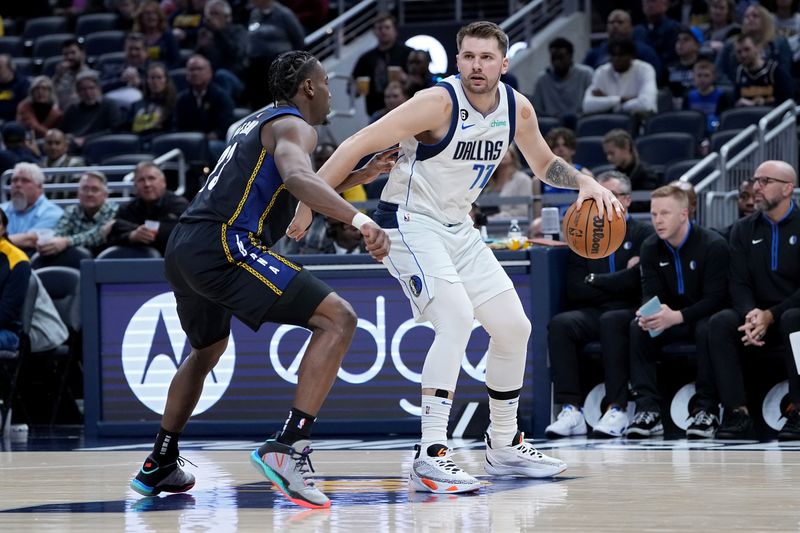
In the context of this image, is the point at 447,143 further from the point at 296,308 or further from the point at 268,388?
the point at 268,388

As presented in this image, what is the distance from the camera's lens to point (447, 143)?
18.7 ft

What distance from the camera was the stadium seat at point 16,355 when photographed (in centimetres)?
978

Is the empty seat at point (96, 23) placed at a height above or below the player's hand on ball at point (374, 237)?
above

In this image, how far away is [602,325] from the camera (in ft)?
28.5

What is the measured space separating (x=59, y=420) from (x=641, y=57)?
6.85 meters

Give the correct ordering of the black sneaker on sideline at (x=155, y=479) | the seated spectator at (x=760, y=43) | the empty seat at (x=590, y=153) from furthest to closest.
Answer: the seated spectator at (x=760, y=43) < the empty seat at (x=590, y=153) < the black sneaker on sideline at (x=155, y=479)

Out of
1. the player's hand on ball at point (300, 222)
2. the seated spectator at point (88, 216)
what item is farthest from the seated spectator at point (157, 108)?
the player's hand on ball at point (300, 222)

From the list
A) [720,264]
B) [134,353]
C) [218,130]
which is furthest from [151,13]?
[720,264]

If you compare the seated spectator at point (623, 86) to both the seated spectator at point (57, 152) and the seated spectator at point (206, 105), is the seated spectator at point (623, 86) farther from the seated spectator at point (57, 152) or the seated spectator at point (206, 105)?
the seated spectator at point (57, 152)

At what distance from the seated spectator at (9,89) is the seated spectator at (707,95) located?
8385 mm

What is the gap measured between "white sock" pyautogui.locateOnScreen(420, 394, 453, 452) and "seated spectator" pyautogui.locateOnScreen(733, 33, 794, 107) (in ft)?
24.7

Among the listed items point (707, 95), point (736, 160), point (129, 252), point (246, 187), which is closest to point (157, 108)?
point (129, 252)

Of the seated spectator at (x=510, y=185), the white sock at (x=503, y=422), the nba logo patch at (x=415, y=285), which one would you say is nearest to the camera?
the nba logo patch at (x=415, y=285)

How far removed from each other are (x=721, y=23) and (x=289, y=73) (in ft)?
32.4
